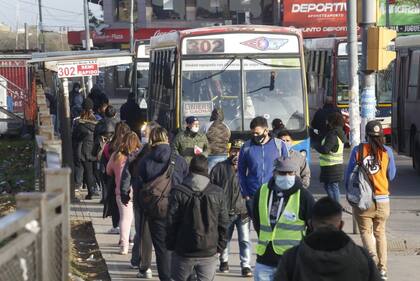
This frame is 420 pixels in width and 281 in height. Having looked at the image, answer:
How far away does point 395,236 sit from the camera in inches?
562

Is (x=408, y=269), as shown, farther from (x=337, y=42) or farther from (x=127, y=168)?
(x=337, y=42)

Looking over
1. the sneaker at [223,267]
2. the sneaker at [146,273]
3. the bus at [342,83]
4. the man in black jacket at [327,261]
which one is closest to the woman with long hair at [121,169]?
the sneaker at [146,273]

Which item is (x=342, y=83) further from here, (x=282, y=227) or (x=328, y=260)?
(x=328, y=260)

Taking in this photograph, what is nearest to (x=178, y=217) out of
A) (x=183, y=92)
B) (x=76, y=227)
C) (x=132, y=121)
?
(x=76, y=227)

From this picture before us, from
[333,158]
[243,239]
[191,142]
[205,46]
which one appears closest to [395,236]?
[333,158]

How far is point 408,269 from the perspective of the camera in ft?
38.6

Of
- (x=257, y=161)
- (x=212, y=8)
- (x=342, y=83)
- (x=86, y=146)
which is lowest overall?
(x=86, y=146)

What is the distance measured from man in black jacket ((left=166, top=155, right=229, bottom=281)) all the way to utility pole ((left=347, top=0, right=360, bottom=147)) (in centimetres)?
590

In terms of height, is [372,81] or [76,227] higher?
[372,81]

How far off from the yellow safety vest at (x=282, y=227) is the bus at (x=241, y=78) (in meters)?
10.5

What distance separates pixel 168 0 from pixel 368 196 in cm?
6086

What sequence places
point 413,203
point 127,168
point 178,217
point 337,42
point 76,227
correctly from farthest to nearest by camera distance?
point 337,42
point 413,203
point 76,227
point 127,168
point 178,217

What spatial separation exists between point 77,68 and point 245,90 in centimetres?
618

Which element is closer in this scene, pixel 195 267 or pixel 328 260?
pixel 328 260
